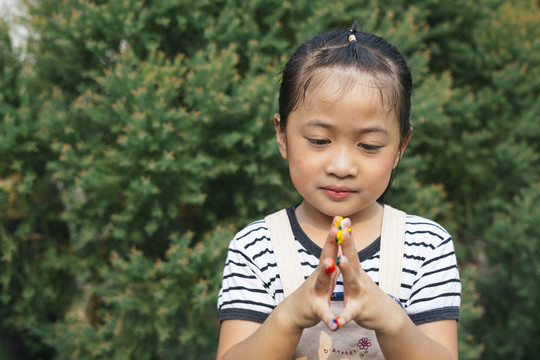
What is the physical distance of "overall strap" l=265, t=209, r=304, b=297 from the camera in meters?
1.45

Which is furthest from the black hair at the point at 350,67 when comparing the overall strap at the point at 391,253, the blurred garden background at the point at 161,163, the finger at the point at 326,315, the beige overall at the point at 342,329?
the blurred garden background at the point at 161,163

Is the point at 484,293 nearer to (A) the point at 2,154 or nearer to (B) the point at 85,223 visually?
(B) the point at 85,223

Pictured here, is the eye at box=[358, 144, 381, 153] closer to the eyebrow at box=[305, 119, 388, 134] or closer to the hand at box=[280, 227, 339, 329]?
the eyebrow at box=[305, 119, 388, 134]

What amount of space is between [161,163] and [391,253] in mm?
1568

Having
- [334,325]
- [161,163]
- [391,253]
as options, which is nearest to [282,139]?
[391,253]

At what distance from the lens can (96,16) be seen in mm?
2912

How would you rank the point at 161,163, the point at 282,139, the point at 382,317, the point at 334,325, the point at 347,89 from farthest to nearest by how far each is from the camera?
the point at 161,163 → the point at 282,139 → the point at 347,89 → the point at 382,317 → the point at 334,325

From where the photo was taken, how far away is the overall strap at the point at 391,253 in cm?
143

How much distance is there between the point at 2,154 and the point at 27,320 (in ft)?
3.24

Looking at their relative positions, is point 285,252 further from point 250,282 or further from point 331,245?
point 331,245

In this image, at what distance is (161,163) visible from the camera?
273 centimetres

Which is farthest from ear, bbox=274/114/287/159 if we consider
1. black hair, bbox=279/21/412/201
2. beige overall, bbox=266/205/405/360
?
beige overall, bbox=266/205/405/360

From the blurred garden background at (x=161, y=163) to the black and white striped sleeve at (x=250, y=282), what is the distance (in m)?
1.27

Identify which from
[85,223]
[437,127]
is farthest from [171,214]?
[437,127]
